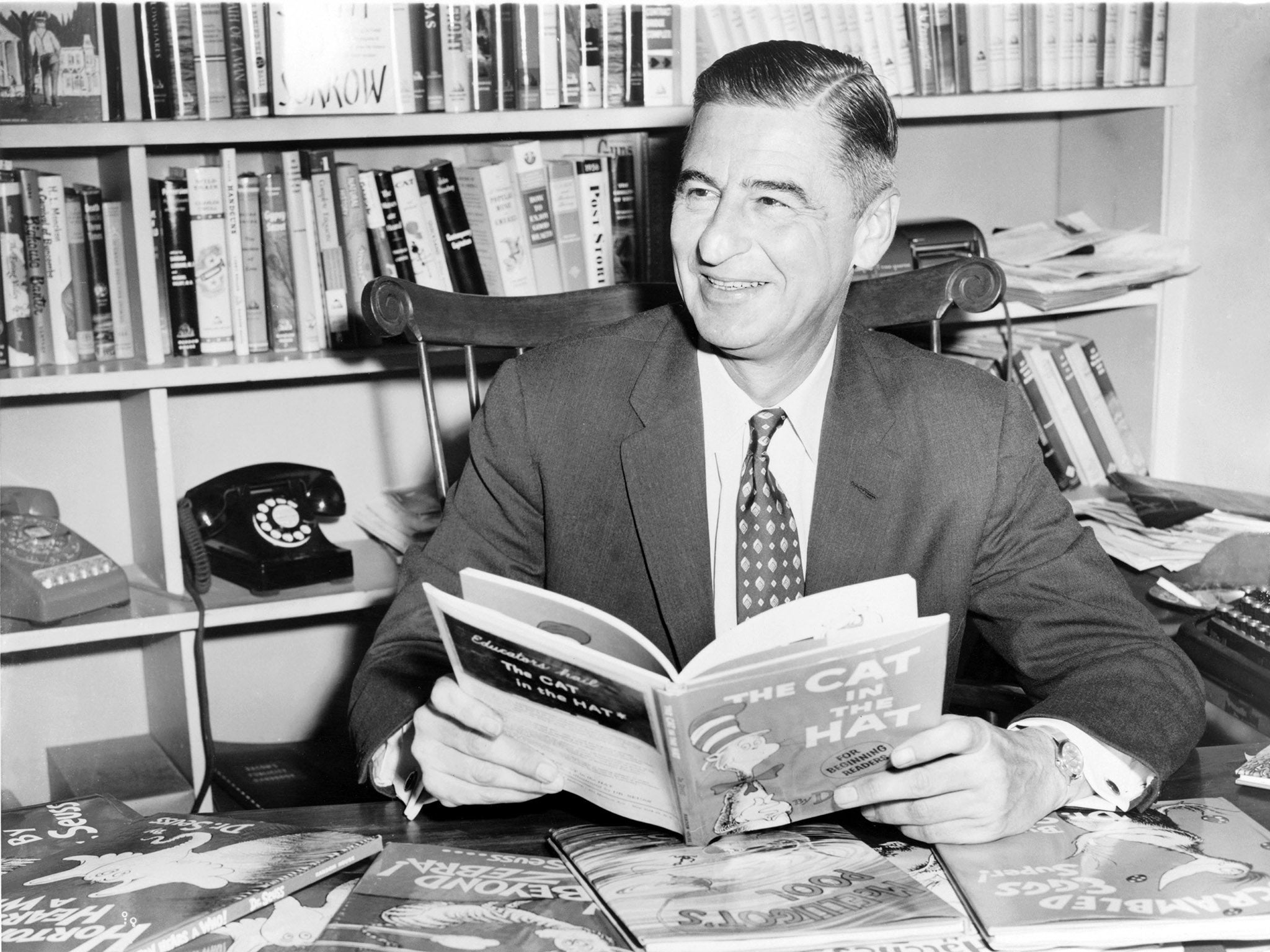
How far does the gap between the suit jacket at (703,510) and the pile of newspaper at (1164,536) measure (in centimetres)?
43

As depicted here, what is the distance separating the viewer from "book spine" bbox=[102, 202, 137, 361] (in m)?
1.92

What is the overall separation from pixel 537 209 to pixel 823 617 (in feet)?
4.19

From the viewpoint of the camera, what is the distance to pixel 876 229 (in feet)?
4.64

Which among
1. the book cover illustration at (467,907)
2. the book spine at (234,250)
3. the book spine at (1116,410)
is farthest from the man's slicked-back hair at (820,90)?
the book spine at (1116,410)

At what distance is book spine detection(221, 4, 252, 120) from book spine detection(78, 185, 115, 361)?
262 mm

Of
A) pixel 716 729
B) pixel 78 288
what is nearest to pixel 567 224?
pixel 78 288

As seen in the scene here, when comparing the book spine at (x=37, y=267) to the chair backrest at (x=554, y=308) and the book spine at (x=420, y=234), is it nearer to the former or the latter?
the book spine at (x=420, y=234)

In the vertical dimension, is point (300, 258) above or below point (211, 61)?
below

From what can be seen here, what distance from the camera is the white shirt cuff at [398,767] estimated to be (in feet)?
3.67

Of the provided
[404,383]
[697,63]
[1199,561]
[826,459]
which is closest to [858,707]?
[826,459]

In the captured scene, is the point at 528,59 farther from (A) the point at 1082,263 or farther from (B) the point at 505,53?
(A) the point at 1082,263

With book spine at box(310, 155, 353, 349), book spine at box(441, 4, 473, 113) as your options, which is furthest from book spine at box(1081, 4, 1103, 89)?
book spine at box(310, 155, 353, 349)

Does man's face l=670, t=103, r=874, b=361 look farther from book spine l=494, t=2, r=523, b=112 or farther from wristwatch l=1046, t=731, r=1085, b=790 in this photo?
book spine l=494, t=2, r=523, b=112

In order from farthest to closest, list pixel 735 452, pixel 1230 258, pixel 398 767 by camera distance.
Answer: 1. pixel 1230 258
2. pixel 735 452
3. pixel 398 767
